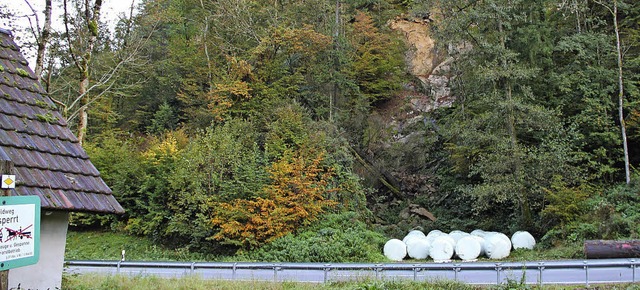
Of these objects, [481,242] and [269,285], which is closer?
[269,285]

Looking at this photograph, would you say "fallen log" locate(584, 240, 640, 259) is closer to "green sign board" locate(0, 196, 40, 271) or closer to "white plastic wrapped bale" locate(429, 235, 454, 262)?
"white plastic wrapped bale" locate(429, 235, 454, 262)

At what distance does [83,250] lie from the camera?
68.1ft

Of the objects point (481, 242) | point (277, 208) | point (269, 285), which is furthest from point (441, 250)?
point (269, 285)

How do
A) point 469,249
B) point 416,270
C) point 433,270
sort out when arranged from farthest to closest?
1. point 469,249
2. point 433,270
3. point 416,270

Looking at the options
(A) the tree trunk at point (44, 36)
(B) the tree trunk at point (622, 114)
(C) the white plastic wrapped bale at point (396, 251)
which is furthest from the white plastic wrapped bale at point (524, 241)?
(A) the tree trunk at point (44, 36)

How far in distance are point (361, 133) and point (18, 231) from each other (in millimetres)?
24982

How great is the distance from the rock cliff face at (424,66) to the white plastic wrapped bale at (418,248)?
48.2 ft

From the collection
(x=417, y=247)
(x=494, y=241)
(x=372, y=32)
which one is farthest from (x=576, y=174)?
(x=372, y=32)

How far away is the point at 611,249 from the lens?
571 inches

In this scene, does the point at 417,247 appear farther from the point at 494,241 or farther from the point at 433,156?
the point at 433,156

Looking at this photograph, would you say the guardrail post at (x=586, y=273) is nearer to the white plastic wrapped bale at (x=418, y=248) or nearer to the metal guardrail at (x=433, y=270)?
the metal guardrail at (x=433, y=270)

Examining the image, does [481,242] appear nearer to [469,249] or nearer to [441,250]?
[469,249]

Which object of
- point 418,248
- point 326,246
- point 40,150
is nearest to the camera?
point 40,150

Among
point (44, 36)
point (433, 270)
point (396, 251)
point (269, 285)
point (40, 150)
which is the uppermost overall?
point (44, 36)
